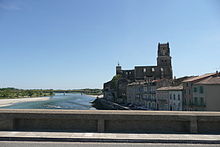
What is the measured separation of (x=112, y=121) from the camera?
974cm

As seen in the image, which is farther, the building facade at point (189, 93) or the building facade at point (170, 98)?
the building facade at point (170, 98)

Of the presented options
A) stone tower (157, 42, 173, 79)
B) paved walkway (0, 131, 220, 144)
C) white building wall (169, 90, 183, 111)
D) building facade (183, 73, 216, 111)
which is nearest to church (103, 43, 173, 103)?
stone tower (157, 42, 173, 79)

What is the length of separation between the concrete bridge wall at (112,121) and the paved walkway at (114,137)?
0.77 metres

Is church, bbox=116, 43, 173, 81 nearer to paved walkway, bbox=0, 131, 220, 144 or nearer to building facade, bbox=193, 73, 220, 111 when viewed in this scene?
building facade, bbox=193, 73, 220, 111

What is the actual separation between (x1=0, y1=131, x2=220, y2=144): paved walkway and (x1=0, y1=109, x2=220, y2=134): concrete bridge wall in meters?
0.77

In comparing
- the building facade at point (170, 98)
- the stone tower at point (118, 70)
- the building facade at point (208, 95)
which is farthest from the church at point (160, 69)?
the building facade at point (208, 95)

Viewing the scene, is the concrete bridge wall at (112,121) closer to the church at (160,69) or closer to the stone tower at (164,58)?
the church at (160,69)

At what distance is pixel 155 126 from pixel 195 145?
2275 millimetres

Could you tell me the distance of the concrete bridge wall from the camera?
936 cm

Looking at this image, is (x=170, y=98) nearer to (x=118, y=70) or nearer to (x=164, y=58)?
(x=164, y=58)

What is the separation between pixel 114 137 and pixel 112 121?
139 centimetres

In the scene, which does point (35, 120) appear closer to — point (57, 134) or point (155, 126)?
point (57, 134)

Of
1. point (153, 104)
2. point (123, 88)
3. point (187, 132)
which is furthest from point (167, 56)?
point (187, 132)

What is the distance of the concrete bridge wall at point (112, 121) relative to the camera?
30.7ft
